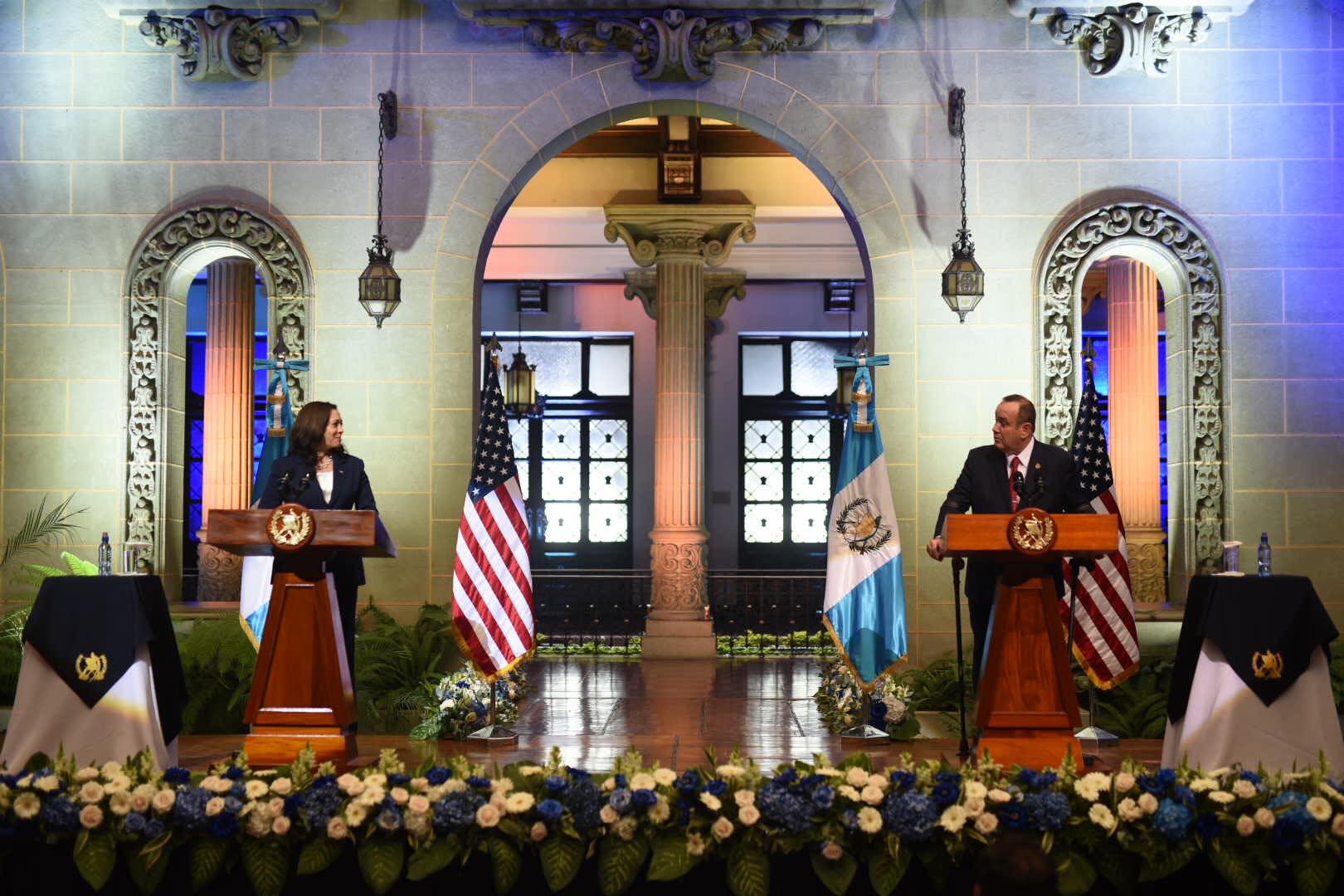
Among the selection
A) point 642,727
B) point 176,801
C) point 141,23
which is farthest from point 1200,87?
point 176,801

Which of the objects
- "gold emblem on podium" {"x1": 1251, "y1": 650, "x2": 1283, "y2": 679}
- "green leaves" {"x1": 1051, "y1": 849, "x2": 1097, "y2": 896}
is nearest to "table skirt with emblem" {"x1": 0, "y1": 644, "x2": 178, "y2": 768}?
"green leaves" {"x1": 1051, "y1": 849, "x2": 1097, "y2": 896}

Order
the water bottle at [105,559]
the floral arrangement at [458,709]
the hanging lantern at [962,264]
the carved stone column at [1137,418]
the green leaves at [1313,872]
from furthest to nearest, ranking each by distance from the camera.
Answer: the carved stone column at [1137,418] < the hanging lantern at [962,264] < the floral arrangement at [458,709] < the water bottle at [105,559] < the green leaves at [1313,872]

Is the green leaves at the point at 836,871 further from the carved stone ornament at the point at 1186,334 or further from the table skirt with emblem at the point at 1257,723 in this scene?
the carved stone ornament at the point at 1186,334

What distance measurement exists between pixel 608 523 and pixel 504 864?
50.6 ft

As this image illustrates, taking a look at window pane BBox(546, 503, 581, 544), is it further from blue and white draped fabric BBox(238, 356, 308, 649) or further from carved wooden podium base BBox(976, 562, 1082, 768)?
carved wooden podium base BBox(976, 562, 1082, 768)

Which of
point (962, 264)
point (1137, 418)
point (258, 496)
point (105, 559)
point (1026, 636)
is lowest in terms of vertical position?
point (1026, 636)

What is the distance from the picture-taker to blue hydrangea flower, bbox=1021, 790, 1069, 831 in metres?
4.69

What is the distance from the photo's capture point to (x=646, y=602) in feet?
61.4

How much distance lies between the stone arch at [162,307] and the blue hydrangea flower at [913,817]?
5969 millimetres

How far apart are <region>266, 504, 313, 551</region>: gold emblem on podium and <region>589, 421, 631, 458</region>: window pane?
46.8 feet

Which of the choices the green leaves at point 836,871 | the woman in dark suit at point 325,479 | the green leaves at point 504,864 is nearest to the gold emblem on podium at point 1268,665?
the green leaves at point 836,871

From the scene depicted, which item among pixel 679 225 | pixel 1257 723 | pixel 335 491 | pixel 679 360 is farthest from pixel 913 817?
pixel 679 225

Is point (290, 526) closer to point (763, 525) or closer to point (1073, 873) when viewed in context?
point (1073, 873)

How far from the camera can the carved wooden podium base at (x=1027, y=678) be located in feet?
19.7
